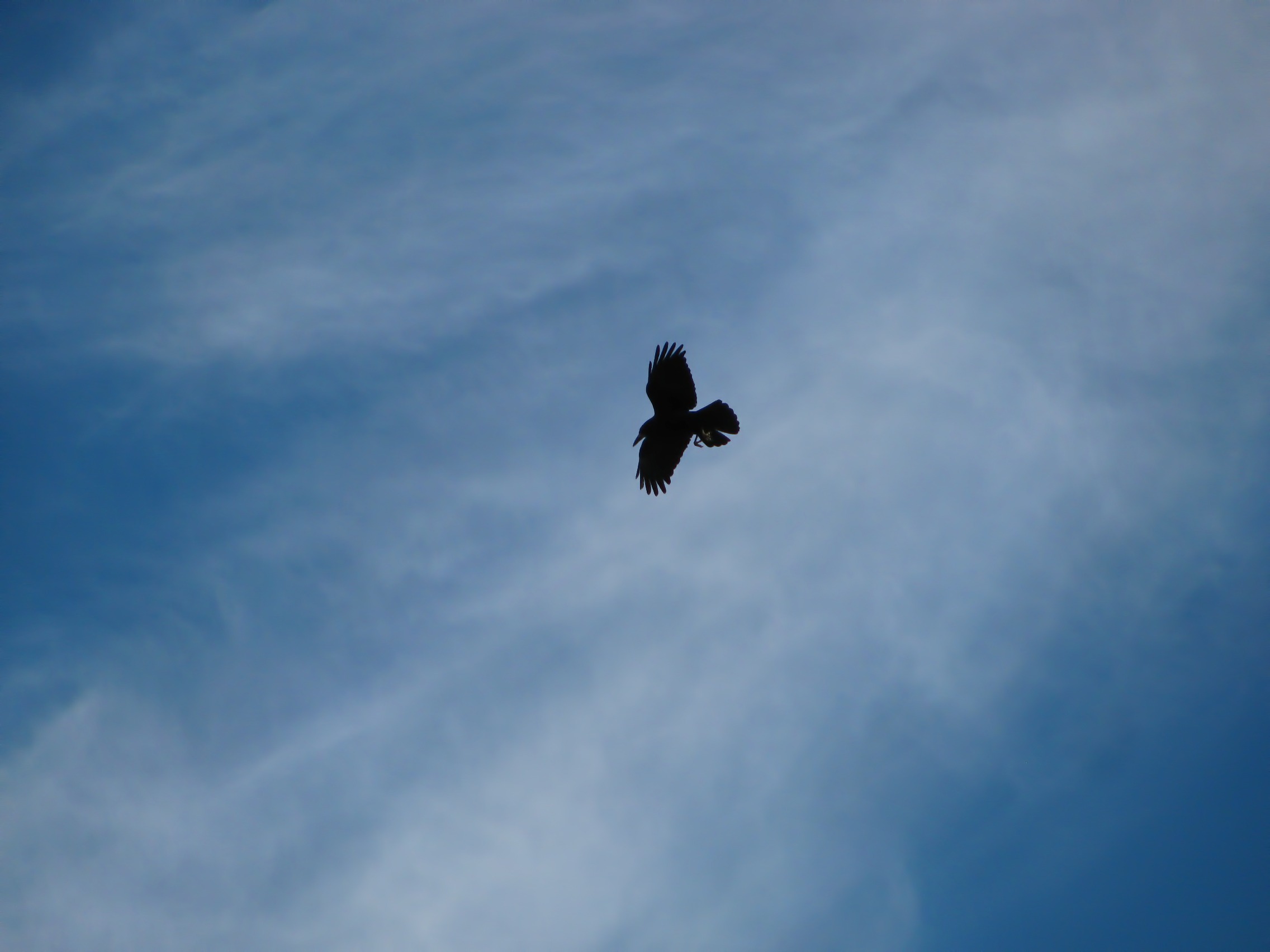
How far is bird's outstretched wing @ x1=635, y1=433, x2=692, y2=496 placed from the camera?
22.2 meters

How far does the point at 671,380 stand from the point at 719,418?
136 cm

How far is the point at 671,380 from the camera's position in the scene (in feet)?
69.5

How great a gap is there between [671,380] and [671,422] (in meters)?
1.09

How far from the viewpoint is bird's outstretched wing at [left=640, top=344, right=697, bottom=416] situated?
831 inches

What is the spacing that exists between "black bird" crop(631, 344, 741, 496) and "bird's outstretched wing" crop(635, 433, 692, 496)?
0.5 inches

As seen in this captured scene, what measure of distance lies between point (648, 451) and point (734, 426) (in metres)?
2.25

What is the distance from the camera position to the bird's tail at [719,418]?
69.3ft

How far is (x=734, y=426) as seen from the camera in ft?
69.4

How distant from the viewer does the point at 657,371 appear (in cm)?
2119

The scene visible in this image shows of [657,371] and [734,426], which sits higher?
[657,371]

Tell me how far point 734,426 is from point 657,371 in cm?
209

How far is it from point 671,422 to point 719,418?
1.21 metres

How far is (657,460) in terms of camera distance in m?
22.3

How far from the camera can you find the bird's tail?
21109mm
